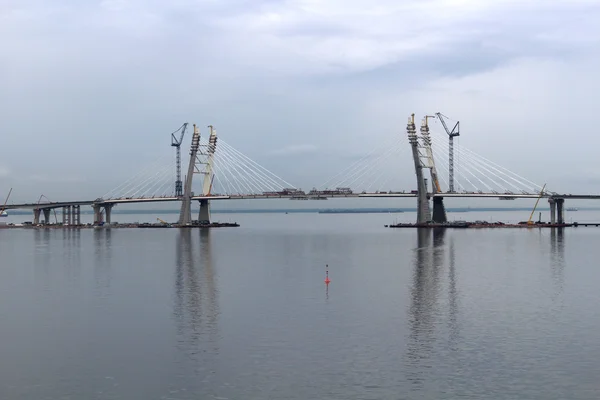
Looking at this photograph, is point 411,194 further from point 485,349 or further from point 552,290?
point 485,349

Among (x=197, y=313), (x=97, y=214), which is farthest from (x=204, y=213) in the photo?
(x=197, y=313)

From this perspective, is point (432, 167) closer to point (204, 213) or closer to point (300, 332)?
point (204, 213)

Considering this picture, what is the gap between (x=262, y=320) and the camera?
33.5 meters

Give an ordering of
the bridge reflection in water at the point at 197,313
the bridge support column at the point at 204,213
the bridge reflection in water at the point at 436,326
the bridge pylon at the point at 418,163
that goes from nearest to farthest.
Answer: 1. the bridge reflection in water at the point at 436,326
2. the bridge reflection in water at the point at 197,313
3. the bridge pylon at the point at 418,163
4. the bridge support column at the point at 204,213

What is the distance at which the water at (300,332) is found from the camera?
74.0ft

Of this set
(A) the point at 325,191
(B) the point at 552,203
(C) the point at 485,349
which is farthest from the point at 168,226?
(C) the point at 485,349

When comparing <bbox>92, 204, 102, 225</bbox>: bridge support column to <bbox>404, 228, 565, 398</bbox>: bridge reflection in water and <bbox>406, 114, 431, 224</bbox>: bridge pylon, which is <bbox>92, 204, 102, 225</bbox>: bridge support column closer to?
<bbox>406, 114, 431, 224</bbox>: bridge pylon

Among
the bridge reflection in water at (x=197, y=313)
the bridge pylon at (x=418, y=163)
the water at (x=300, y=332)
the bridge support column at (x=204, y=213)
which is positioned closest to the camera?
the water at (x=300, y=332)

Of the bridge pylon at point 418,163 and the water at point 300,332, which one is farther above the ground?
the bridge pylon at point 418,163

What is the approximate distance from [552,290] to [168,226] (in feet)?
384

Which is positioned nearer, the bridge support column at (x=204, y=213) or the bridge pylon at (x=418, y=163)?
the bridge pylon at (x=418, y=163)

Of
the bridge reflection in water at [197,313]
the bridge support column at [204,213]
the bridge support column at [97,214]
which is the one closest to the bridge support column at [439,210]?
the bridge support column at [204,213]

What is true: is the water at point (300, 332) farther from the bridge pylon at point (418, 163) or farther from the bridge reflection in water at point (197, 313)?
the bridge pylon at point (418, 163)

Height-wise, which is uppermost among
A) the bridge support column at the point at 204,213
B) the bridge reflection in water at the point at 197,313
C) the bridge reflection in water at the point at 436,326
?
the bridge support column at the point at 204,213
